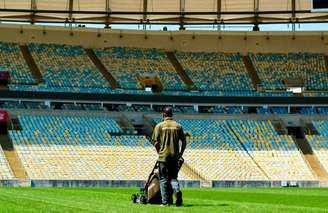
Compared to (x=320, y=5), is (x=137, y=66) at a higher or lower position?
lower

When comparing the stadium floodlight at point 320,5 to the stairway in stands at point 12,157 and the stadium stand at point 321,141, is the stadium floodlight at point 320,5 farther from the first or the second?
the stadium stand at point 321,141

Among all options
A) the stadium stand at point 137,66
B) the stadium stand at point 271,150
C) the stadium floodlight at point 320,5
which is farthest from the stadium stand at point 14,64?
the stadium floodlight at point 320,5

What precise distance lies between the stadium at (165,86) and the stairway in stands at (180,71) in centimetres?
11

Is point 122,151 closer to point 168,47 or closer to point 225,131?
point 225,131

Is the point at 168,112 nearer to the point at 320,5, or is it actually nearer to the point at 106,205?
the point at 106,205

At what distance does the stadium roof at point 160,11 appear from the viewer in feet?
215

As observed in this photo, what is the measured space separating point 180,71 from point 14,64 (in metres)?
15.2

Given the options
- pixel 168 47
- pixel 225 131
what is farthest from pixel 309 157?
pixel 168 47

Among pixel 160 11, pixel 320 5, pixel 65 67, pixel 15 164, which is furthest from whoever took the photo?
pixel 65 67

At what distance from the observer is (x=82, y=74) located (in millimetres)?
67375

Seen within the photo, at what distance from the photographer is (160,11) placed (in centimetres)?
6706

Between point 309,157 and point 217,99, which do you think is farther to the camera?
point 217,99

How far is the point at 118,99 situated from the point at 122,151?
30.1 ft

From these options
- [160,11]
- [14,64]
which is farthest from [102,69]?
[14,64]
